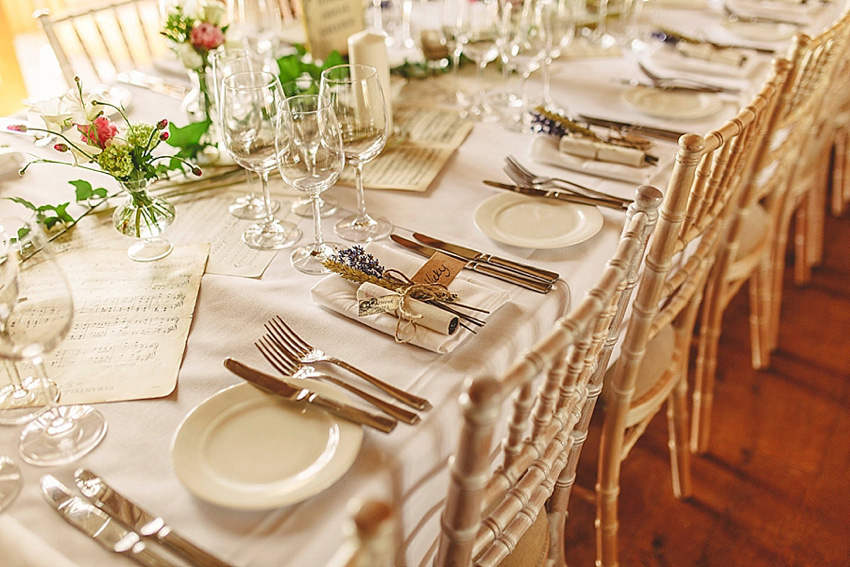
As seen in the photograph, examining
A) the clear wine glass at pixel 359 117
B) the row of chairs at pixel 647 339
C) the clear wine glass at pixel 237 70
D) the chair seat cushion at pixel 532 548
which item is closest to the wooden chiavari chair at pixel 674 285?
the row of chairs at pixel 647 339

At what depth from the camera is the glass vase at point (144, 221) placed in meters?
1.06

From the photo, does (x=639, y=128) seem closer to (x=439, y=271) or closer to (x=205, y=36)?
(x=439, y=271)

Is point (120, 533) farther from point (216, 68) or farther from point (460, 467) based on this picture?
point (216, 68)

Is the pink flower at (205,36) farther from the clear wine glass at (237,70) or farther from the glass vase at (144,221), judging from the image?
the glass vase at (144,221)

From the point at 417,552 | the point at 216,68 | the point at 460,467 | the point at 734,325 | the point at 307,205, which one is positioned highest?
the point at 216,68

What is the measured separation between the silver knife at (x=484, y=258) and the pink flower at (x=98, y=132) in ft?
1.52

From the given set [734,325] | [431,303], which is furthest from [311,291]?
[734,325]

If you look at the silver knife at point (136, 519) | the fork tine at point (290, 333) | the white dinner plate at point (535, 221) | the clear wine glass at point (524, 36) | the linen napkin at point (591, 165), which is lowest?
the linen napkin at point (591, 165)

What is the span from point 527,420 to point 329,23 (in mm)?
1141

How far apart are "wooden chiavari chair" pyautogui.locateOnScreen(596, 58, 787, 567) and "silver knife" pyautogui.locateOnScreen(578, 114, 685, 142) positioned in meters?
0.16

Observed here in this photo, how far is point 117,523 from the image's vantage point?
2.22ft

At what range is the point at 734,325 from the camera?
2.24 meters

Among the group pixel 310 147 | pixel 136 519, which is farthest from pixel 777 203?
pixel 136 519

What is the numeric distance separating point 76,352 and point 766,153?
4.21 ft
